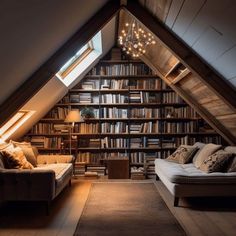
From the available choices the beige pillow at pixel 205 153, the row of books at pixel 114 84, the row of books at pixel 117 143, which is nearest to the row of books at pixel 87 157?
the row of books at pixel 117 143

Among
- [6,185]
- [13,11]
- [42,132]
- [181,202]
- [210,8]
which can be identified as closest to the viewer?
[13,11]

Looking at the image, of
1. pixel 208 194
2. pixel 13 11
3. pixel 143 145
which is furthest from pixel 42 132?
pixel 13 11

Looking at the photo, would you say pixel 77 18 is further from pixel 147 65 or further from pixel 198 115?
pixel 198 115

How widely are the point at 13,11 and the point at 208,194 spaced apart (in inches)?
129

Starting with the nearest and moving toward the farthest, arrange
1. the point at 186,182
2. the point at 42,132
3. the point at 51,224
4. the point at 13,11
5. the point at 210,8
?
the point at 13,11
the point at 210,8
the point at 51,224
the point at 186,182
the point at 42,132

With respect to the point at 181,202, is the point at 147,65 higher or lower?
higher

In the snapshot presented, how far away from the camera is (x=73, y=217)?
371 centimetres

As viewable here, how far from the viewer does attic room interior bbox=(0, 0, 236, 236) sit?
318 centimetres

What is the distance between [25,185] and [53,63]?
163cm

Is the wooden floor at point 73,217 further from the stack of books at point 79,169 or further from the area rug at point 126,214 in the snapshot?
the stack of books at point 79,169

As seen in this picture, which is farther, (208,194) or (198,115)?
(198,115)

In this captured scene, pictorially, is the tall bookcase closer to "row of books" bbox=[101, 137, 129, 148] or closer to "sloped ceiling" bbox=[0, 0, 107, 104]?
"row of books" bbox=[101, 137, 129, 148]

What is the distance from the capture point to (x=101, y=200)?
14.6ft

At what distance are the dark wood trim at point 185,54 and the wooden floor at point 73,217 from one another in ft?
4.67
